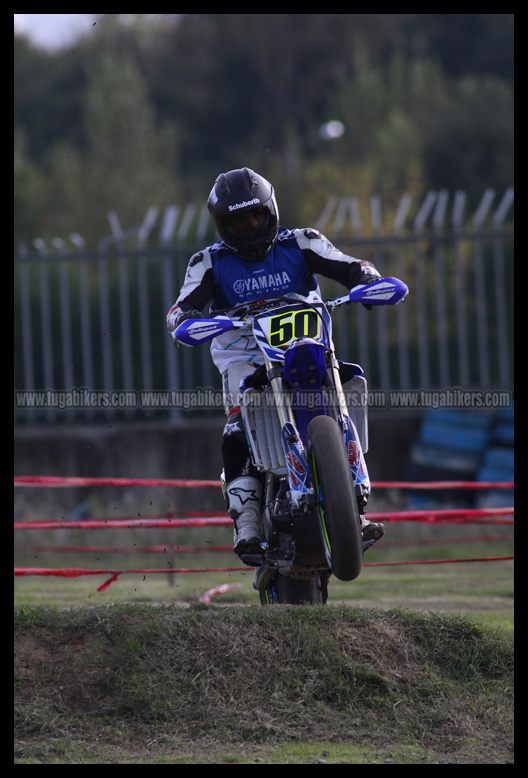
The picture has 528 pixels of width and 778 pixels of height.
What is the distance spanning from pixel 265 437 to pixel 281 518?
1.74ft

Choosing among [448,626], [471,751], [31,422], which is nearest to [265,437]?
[448,626]

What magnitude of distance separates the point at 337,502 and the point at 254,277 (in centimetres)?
180

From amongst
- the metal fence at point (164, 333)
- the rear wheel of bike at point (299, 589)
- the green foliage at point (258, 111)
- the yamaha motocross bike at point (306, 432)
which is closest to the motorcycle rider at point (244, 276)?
the yamaha motocross bike at point (306, 432)

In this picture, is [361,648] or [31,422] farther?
[31,422]

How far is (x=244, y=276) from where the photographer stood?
6.45 meters

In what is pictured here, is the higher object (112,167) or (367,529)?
(112,167)

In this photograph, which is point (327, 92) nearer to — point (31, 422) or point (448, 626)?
point (31, 422)

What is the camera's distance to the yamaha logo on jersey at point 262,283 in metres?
6.43

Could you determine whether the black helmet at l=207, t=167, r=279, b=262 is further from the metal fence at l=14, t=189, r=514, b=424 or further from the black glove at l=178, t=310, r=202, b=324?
the metal fence at l=14, t=189, r=514, b=424

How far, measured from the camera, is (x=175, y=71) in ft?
168

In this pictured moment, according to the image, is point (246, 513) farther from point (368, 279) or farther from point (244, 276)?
point (368, 279)

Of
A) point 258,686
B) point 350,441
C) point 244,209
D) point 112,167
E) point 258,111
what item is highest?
point 258,111

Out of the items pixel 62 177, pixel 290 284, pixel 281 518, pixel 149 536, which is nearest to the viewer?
pixel 281 518

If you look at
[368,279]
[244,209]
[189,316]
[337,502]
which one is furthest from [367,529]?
[244,209]
